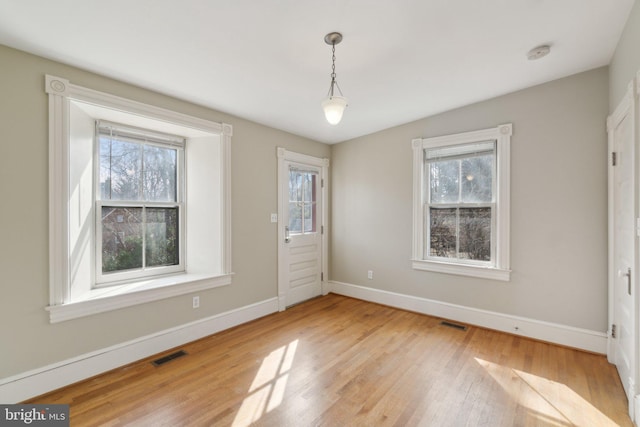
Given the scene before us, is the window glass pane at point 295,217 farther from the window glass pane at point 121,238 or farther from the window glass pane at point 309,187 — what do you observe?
the window glass pane at point 121,238

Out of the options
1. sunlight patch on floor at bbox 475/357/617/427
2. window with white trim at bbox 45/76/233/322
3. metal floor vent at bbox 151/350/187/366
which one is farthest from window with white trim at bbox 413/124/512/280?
metal floor vent at bbox 151/350/187/366

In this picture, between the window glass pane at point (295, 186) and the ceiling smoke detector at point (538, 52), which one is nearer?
the ceiling smoke detector at point (538, 52)

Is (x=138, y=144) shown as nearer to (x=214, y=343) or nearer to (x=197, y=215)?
(x=197, y=215)

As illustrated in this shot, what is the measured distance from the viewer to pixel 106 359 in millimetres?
2367

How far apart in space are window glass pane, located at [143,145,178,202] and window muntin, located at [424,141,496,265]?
3203 mm

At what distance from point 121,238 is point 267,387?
204 cm

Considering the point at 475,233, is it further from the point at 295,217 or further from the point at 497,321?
the point at 295,217

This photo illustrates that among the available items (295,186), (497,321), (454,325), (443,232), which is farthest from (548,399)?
(295,186)

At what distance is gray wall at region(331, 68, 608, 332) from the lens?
2715 mm

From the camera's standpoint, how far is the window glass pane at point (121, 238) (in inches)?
107

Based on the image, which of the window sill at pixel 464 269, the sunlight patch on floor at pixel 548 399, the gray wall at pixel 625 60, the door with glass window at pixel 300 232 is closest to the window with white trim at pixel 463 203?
the window sill at pixel 464 269

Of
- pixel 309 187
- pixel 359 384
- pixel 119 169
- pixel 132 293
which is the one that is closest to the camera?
pixel 359 384

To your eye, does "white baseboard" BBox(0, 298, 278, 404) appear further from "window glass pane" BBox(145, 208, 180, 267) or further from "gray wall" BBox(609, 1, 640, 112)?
"gray wall" BBox(609, 1, 640, 112)

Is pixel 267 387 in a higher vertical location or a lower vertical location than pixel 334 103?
lower
